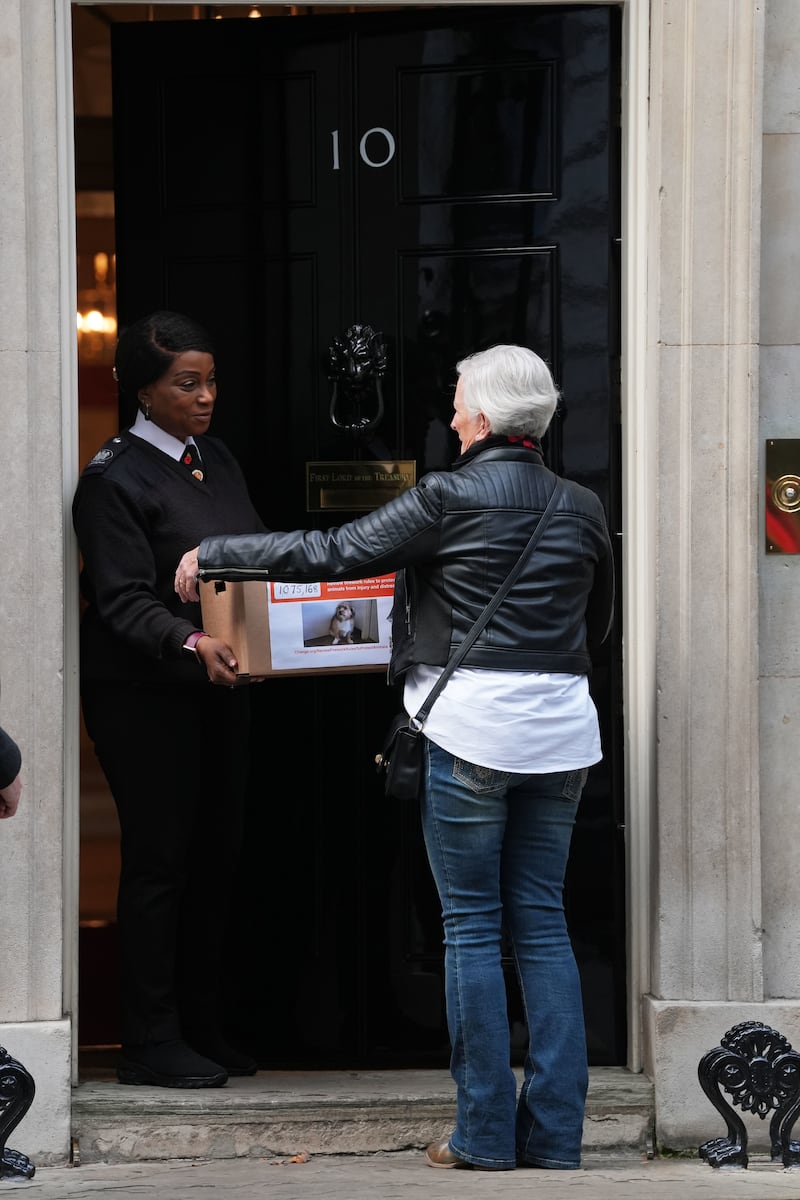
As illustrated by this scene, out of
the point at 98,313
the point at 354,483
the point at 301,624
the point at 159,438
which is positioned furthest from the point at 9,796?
the point at 98,313

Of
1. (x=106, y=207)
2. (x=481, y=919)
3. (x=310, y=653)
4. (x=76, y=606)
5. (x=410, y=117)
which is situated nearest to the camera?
(x=481, y=919)

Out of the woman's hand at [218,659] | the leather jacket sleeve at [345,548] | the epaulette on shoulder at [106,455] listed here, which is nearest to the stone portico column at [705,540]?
the leather jacket sleeve at [345,548]

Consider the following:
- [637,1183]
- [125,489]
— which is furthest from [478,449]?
[637,1183]

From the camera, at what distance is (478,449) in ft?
13.3

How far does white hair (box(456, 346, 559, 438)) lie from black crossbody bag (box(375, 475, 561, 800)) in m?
0.17

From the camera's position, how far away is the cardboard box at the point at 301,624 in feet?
14.3

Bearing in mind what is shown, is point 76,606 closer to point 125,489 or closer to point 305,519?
point 125,489

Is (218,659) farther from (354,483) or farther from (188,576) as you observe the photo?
(354,483)

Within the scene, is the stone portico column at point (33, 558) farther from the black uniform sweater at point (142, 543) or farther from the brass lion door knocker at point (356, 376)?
the brass lion door knocker at point (356, 376)

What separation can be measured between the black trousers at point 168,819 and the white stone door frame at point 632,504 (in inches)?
5.5

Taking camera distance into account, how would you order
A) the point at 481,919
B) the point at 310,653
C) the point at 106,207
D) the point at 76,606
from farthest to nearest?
the point at 106,207, the point at 76,606, the point at 310,653, the point at 481,919

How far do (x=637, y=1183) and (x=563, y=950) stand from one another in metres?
0.61

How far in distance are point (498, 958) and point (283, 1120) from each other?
1.00 meters

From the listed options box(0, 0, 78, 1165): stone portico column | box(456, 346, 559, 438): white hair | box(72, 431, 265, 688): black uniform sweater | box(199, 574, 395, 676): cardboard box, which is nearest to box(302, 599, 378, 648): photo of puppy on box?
box(199, 574, 395, 676): cardboard box
